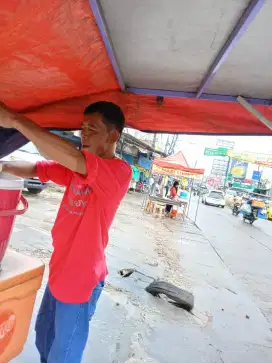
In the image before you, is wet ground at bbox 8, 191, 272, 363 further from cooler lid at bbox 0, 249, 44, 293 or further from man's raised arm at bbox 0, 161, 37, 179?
man's raised arm at bbox 0, 161, 37, 179

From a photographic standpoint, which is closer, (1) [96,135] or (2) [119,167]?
(2) [119,167]

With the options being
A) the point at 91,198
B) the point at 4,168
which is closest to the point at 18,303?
the point at 91,198

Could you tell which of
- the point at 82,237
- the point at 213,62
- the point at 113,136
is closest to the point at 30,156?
the point at 113,136

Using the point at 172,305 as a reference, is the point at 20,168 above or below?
above

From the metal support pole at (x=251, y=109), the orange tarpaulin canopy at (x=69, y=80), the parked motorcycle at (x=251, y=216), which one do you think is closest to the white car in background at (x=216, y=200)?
the parked motorcycle at (x=251, y=216)

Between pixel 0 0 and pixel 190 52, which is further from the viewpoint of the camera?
pixel 190 52

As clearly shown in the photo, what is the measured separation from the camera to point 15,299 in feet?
3.70

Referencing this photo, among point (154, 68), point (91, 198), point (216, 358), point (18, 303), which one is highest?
point (154, 68)

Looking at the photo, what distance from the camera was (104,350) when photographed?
2.62 m

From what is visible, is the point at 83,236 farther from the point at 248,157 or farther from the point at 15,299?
the point at 248,157

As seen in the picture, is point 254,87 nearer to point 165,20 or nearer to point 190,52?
point 190,52

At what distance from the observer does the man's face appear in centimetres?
154

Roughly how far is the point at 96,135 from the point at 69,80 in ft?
1.33

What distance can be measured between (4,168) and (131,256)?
4.48 meters
